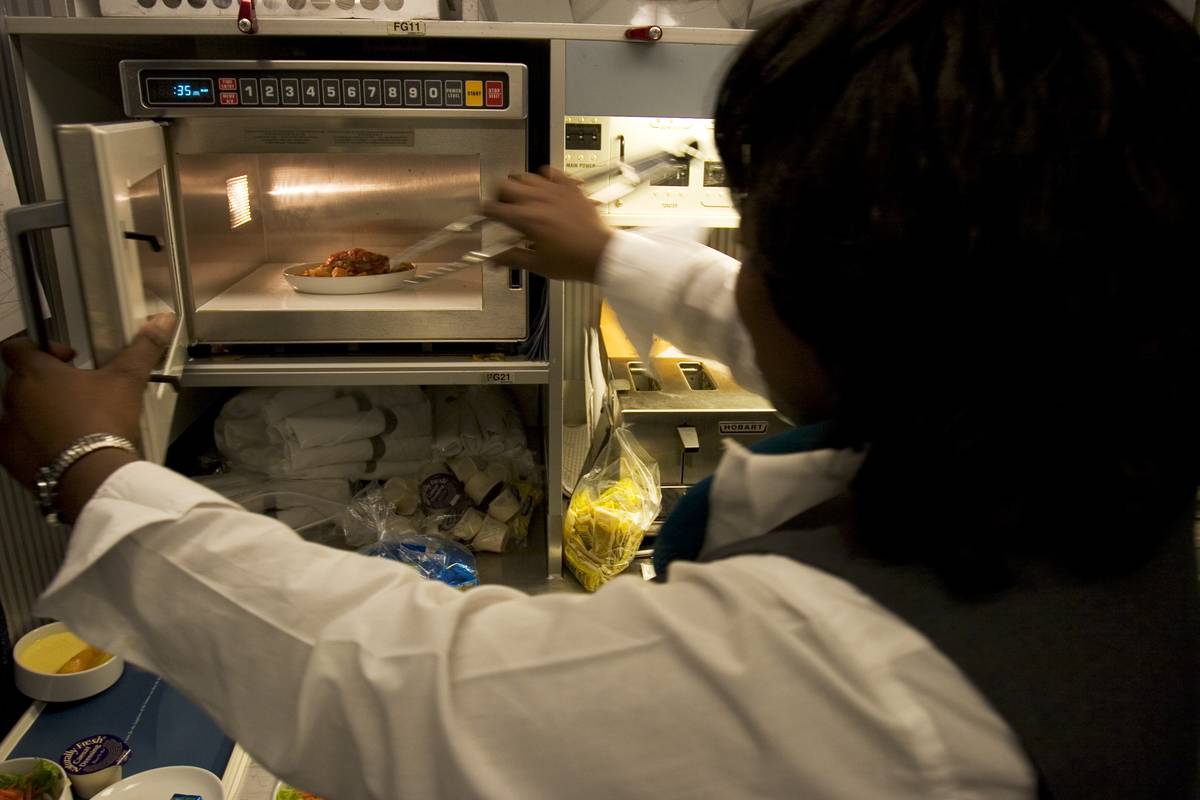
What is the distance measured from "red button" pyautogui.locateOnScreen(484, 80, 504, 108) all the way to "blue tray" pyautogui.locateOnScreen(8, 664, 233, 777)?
0.91 m

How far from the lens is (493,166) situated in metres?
1.17

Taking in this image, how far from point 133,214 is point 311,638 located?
60 cm

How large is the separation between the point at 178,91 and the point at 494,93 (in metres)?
0.41

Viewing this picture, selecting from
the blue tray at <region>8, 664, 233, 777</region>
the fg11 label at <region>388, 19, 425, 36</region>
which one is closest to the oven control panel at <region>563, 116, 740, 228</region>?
the fg11 label at <region>388, 19, 425, 36</region>

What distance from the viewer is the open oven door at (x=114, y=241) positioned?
795mm

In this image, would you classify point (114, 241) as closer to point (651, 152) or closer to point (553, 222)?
point (553, 222)

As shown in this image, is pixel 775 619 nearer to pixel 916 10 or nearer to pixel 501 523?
pixel 916 10

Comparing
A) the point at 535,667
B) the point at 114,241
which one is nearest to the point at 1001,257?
the point at 535,667

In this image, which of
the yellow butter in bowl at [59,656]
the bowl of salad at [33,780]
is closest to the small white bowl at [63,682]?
the yellow butter in bowl at [59,656]

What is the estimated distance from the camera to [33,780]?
100 cm

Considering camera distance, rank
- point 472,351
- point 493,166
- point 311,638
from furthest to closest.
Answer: point 472,351
point 493,166
point 311,638

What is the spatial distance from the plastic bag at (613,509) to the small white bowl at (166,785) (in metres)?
0.60

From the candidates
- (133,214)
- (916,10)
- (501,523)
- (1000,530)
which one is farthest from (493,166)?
(1000,530)

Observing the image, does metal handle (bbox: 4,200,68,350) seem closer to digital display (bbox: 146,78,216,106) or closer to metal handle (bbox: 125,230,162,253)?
metal handle (bbox: 125,230,162,253)
